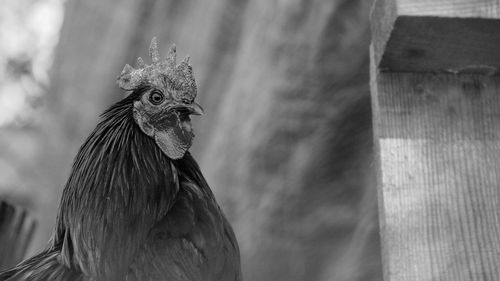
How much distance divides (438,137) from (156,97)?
65 cm

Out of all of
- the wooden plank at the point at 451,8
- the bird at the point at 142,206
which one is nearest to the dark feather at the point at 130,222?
the bird at the point at 142,206

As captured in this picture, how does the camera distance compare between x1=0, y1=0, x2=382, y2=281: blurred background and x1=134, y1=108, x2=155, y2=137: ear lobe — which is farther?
x1=0, y1=0, x2=382, y2=281: blurred background

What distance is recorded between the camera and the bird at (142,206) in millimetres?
1230

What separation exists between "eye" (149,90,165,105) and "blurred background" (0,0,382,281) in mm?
406

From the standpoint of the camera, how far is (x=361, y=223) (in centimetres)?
161

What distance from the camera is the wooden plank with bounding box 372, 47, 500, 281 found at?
3.11ft

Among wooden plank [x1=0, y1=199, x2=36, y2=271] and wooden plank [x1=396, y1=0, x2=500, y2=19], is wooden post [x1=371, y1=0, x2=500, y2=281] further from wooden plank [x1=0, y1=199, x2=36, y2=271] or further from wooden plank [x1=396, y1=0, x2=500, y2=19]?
wooden plank [x1=0, y1=199, x2=36, y2=271]

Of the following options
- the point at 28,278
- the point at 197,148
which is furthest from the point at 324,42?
the point at 28,278

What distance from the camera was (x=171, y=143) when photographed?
51.9 inches

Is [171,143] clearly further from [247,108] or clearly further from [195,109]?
[247,108]

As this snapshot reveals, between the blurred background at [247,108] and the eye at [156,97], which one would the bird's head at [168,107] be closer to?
the eye at [156,97]

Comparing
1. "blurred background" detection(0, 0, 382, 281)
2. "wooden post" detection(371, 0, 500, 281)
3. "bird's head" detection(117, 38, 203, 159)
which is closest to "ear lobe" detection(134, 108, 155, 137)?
"bird's head" detection(117, 38, 203, 159)

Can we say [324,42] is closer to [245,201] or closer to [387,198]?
[245,201]

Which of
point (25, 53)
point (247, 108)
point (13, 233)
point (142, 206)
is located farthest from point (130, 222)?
point (25, 53)
